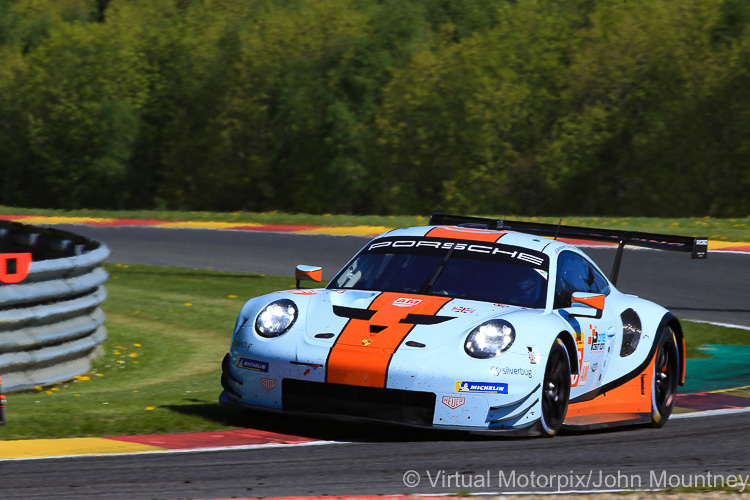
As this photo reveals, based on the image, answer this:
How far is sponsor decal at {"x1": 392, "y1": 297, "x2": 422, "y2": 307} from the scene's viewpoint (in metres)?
6.55

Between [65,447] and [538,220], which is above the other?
[538,220]

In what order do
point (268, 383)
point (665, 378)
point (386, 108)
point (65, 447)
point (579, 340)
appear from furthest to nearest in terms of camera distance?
1. point (386, 108)
2. point (665, 378)
3. point (579, 340)
4. point (268, 383)
5. point (65, 447)

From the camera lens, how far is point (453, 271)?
7.07 meters

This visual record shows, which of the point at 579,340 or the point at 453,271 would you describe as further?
the point at 453,271

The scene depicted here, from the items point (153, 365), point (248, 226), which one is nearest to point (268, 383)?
point (153, 365)

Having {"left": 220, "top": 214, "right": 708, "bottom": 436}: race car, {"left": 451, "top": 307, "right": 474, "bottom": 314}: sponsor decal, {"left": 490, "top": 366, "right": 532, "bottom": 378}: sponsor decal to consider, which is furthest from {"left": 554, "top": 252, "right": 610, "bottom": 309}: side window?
{"left": 490, "top": 366, "right": 532, "bottom": 378}: sponsor decal

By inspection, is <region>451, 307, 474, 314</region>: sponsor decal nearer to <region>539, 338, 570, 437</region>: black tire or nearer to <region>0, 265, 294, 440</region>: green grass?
<region>539, 338, 570, 437</region>: black tire

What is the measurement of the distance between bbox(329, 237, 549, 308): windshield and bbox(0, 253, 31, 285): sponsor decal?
2.57m

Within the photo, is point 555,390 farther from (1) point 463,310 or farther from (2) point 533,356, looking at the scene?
(1) point 463,310

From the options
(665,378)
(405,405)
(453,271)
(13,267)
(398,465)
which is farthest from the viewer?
(13,267)

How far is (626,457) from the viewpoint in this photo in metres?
6.01

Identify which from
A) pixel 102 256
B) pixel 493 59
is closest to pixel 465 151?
pixel 493 59

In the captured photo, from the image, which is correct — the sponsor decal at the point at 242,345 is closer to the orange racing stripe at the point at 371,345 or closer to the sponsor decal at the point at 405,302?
the orange racing stripe at the point at 371,345

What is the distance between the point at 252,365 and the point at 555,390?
72.5 inches
